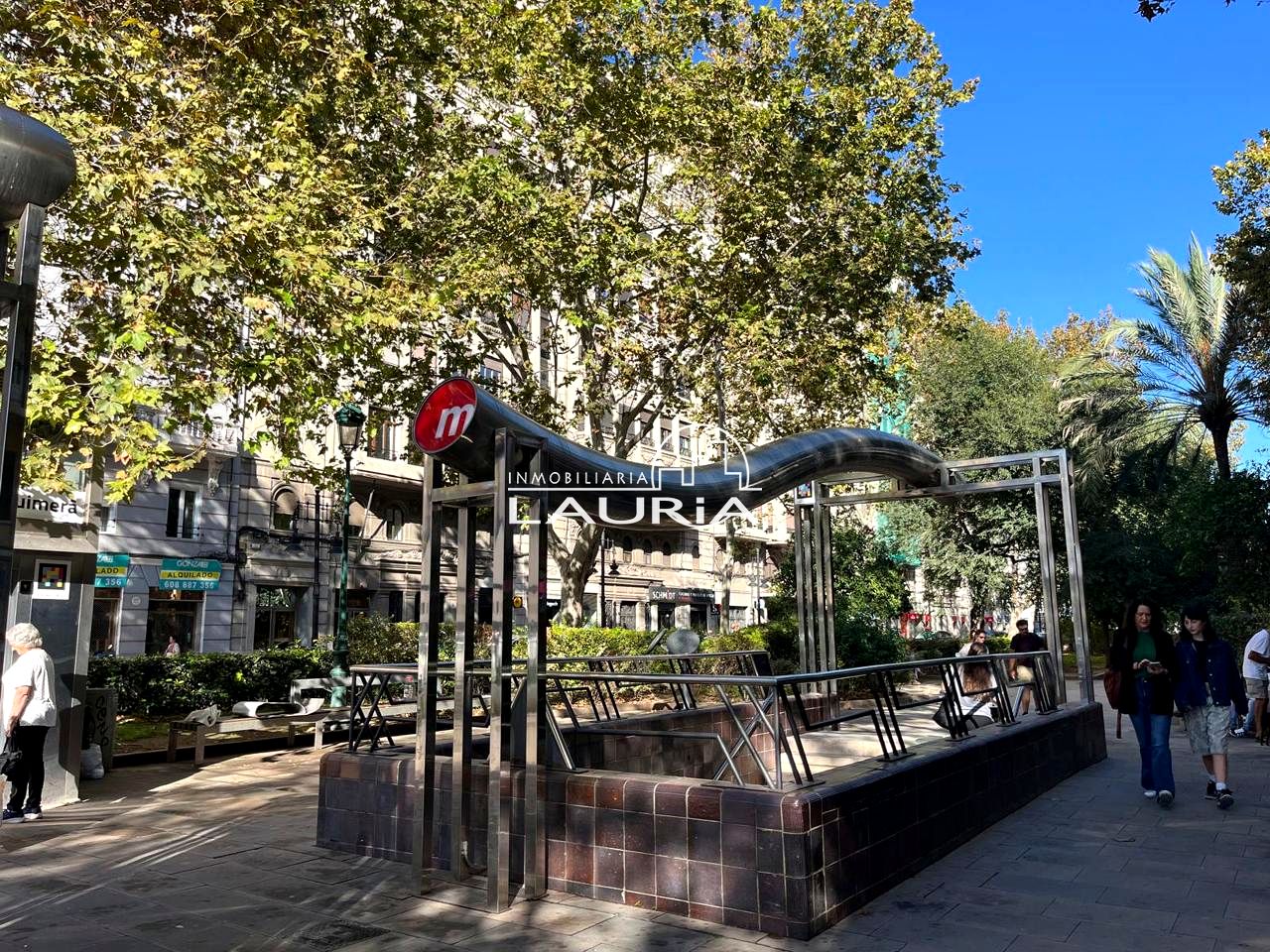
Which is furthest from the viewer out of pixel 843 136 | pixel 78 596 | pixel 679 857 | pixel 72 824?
pixel 843 136

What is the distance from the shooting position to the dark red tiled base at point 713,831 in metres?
4.85

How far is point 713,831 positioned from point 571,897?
41.1 inches

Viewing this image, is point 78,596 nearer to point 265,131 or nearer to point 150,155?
point 150,155

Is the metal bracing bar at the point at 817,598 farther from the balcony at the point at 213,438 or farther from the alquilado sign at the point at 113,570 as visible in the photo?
the alquilado sign at the point at 113,570

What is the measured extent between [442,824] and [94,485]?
6466 mm

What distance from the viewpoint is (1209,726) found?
26.2 feet

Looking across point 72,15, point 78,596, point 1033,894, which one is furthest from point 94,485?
point 1033,894

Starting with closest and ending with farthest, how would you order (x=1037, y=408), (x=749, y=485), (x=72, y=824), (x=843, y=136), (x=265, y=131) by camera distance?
(x=749, y=485), (x=72, y=824), (x=265, y=131), (x=843, y=136), (x=1037, y=408)

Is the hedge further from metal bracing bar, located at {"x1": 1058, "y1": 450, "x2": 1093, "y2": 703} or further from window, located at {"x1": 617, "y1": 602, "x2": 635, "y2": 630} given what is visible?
window, located at {"x1": 617, "y1": 602, "x2": 635, "y2": 630}

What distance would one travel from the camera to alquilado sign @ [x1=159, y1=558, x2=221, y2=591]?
2567cm

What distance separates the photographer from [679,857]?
A: 203 inches

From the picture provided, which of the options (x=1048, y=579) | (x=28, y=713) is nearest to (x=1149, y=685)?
(x=1048, y=579)

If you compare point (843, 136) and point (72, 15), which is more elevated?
point (843, 136)

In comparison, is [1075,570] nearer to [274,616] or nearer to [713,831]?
[713,831]
